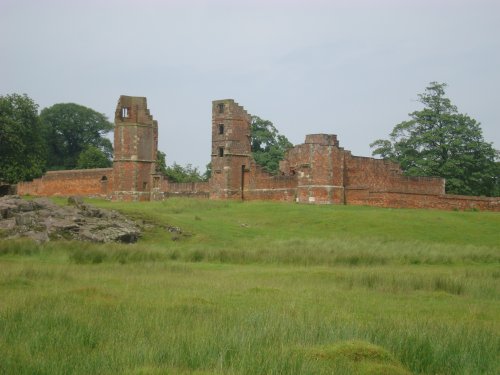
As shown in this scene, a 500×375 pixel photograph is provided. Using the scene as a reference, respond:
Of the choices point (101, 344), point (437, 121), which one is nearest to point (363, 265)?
point (101, 344)

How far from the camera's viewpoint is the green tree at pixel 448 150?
60.5m

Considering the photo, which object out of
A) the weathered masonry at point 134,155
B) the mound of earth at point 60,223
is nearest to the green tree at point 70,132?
the weathered masonry at point 134,155

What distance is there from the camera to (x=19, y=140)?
66.8 m

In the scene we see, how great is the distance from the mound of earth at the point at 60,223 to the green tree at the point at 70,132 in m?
64.0

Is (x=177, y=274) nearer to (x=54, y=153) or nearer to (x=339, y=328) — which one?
(x=339, y=328)

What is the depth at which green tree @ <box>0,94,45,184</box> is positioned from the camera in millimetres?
66438

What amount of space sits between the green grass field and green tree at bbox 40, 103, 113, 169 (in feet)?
231

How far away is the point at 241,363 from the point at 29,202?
977 inches

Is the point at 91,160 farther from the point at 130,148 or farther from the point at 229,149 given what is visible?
the point at 229,149

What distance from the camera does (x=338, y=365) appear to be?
848 centimetres

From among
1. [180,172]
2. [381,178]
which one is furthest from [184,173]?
[381,178]

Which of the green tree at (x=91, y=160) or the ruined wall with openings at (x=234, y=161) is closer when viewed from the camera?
the ruined wall with openings at (x=234, y=161)

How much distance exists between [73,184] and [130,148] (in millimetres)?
9008

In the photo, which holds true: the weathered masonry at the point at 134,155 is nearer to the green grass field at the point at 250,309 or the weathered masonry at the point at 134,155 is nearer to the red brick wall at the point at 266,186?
the red brick wall at the point at 266,186
